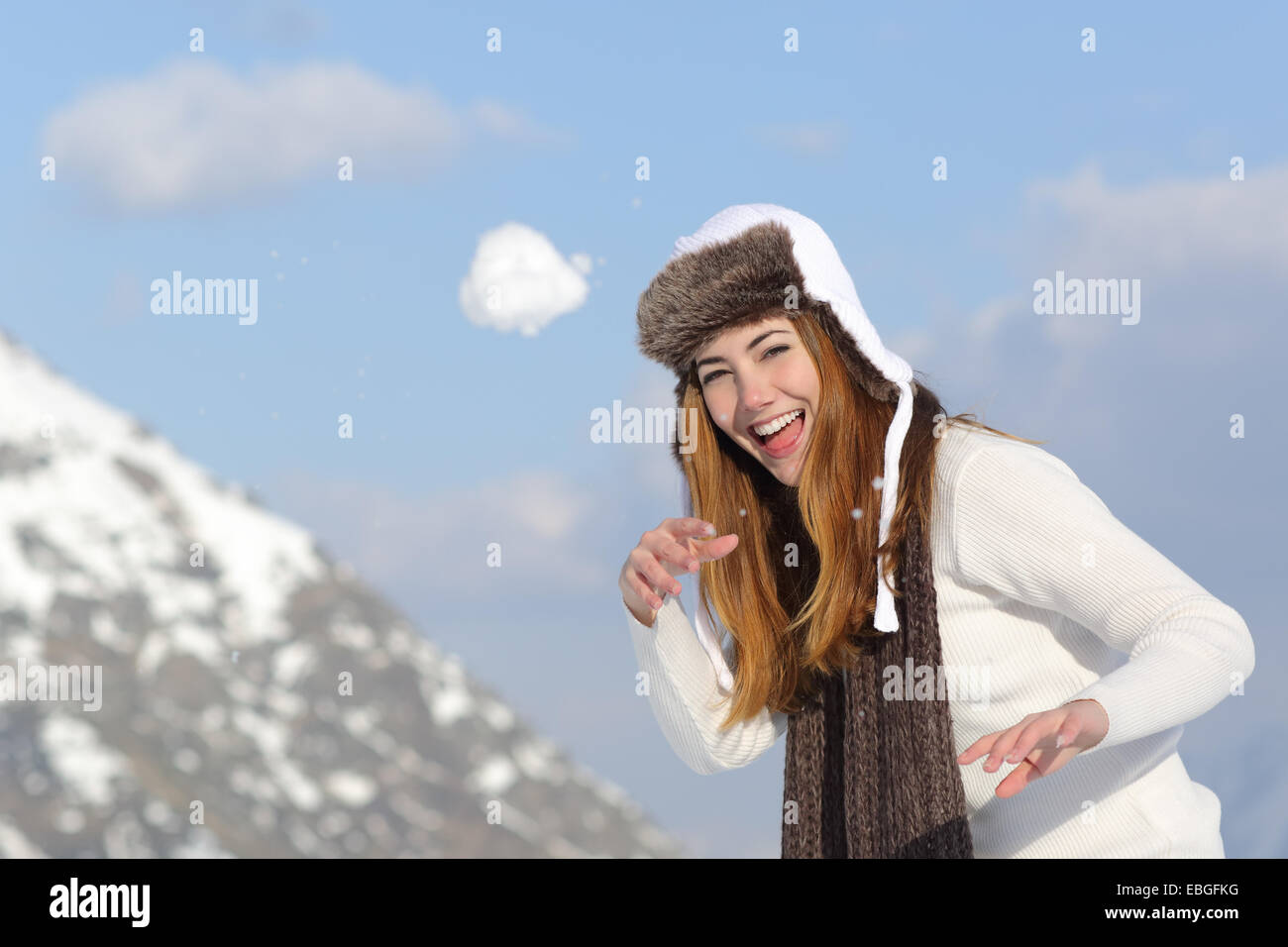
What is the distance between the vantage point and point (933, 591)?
9.57 ft

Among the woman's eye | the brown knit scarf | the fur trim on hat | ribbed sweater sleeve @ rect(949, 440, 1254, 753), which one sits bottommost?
the brown knit scarf

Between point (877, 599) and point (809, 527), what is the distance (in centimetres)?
24

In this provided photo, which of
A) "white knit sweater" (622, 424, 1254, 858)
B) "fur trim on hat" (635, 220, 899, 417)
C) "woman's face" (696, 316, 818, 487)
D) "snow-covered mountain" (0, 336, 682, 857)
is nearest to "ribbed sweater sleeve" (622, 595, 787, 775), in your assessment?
"woman's face" (696, 316, 818, 487)

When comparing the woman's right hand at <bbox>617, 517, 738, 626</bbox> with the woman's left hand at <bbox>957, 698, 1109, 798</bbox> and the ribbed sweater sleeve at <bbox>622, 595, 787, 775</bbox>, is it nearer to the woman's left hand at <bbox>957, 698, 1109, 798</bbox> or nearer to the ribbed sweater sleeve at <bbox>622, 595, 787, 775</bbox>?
the ribbed sweater sleeve at <bbox>622, 595, 787, 775</bbox>

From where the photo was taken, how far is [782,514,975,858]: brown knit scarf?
2908mm

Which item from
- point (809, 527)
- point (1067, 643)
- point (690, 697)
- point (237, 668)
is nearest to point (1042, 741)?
point (1067, 643)

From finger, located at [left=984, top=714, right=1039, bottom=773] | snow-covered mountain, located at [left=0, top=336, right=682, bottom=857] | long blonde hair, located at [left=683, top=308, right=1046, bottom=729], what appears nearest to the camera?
finger, located at [left=984, top=714, right=1039, bottom=773]

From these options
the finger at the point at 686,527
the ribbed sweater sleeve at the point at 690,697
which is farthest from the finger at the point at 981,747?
the ribbed sweater sleeve at the point at 690,697

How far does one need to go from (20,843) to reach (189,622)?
2174cm

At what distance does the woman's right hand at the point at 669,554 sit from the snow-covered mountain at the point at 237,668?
77.1 m

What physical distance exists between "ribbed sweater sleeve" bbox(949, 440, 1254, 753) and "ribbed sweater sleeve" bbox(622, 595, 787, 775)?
2.58 ft

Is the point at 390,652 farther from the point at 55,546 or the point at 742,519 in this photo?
the point at 742,519
